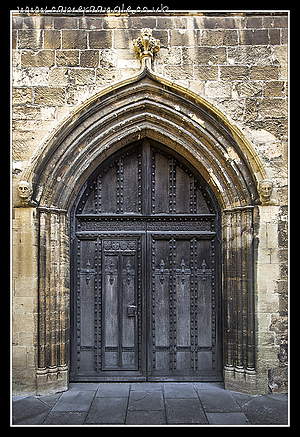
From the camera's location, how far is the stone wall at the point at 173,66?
13.1 ft

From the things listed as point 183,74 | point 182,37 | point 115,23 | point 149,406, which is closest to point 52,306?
point 149,406

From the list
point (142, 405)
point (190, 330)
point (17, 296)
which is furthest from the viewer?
point (190, 330)

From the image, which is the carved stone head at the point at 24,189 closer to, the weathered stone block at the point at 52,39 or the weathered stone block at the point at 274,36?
the weathered stone block at the point at 52,39

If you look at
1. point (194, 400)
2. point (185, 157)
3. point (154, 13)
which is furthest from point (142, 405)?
point (154, 13)

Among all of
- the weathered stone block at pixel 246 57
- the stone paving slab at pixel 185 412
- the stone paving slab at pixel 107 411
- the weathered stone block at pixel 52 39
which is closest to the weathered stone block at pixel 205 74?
the weathered stone block at pixel 246 57

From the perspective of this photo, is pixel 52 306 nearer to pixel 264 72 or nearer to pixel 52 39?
pixel 52 39

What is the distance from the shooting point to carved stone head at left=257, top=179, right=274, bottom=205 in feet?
12.7

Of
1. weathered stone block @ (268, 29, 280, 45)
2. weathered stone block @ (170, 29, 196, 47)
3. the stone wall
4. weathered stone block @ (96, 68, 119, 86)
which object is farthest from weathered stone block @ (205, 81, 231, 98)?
weathered stone block @ (96, 68, 119, 86)

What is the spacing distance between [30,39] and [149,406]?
470 centimetres

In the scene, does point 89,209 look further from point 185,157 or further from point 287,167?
Result: point 287,167

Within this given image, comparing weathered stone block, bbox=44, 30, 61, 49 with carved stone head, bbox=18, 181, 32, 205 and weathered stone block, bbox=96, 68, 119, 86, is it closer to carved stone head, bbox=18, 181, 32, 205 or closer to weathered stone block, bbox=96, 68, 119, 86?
weathered stone block, bbox=96, 68, 119, 86

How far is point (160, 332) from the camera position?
4.28 metres

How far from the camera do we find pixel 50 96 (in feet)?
13.2

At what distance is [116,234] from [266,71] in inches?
114
